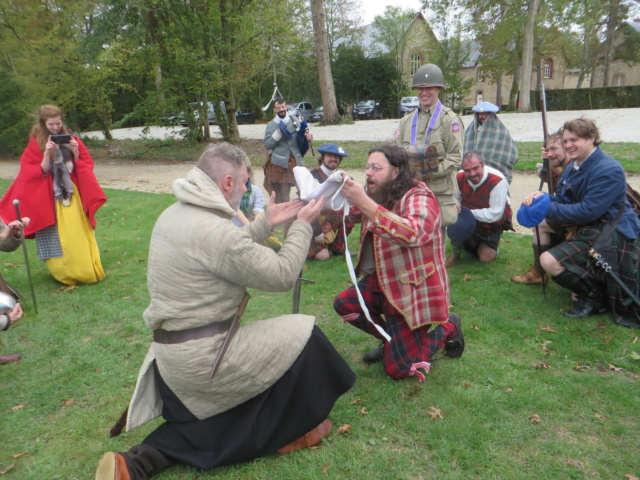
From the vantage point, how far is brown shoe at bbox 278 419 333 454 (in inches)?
111

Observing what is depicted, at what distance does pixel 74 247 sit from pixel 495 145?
17.6ft

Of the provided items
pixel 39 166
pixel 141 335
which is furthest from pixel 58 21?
pixel 141 335

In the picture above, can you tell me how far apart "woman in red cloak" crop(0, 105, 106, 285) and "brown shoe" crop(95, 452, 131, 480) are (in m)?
3.79

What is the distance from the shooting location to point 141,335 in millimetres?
4488

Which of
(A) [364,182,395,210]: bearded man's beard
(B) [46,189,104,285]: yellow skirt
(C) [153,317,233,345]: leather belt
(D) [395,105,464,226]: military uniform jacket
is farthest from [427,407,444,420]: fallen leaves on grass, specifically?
(B) [46,189,104,285]: yellow skirt

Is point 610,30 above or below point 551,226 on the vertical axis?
above

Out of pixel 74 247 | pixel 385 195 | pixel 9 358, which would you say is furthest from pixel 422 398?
pixel 74 247

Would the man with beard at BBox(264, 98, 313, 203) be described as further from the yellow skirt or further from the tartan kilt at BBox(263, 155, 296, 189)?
the yellow skirt

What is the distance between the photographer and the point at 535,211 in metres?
3.93

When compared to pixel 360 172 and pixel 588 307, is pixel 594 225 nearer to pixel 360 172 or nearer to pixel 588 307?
pixel 588 307

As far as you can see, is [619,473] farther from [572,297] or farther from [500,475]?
[572,297]

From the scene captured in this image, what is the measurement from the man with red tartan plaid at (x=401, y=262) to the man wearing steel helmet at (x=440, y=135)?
1.47m

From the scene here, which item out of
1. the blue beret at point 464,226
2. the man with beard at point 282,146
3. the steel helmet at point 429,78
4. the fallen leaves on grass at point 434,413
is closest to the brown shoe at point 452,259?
the blue beret at point 464,226

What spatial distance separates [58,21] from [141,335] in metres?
20.2
